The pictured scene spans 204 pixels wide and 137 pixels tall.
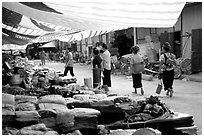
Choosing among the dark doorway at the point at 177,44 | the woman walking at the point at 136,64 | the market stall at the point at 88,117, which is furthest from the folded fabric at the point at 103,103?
the dark doorway at the point at 177,44

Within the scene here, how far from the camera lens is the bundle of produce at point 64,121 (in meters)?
3.10

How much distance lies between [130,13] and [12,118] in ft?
5.46

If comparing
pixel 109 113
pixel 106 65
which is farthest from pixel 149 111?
pixel 106 65

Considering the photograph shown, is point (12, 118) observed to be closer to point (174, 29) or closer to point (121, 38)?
point (174, 29)

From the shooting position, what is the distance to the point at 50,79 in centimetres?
745

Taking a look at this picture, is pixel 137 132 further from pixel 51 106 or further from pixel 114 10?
pixel 114 10

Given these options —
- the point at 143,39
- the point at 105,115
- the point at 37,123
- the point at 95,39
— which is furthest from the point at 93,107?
the point at 95,39

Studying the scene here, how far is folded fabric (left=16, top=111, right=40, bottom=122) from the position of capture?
119 inches

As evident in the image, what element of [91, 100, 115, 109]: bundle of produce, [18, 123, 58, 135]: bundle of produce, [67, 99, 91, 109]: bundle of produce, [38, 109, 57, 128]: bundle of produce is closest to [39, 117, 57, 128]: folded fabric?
[38, 109, 57, 128]: bundle of produce

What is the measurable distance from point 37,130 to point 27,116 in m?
0.24

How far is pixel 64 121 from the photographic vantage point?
3.12m

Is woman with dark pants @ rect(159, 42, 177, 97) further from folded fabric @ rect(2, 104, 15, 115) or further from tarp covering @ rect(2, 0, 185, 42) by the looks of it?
folded fabric @ rect(2, 104, 15, 115)

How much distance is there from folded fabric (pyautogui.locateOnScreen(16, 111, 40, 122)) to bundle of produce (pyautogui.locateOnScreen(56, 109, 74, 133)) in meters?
0.21

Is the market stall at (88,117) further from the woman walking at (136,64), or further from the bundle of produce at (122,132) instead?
the woman walking at (136,64)
